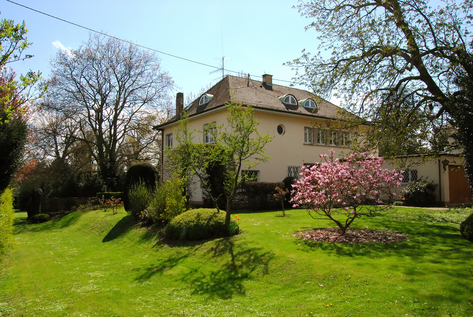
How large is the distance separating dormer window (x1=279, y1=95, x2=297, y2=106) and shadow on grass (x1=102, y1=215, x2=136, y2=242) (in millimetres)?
12354

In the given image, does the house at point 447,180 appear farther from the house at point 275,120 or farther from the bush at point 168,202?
the bush at point 168,202

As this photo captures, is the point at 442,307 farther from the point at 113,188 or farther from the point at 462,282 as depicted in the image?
the point at 113,188

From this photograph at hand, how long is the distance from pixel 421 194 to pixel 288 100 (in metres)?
9.94

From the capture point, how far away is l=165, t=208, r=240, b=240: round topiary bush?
10.9 metres

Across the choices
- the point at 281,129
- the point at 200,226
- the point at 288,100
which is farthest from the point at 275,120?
the point at 200,226

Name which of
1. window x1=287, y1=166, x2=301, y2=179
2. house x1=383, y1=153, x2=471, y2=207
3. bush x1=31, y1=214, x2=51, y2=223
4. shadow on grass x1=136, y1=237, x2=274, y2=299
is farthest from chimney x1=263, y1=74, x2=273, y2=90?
bush x1=31, y1=214, x2=51, y2=223

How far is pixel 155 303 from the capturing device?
6.62m

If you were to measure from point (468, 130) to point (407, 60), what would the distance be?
343 cm

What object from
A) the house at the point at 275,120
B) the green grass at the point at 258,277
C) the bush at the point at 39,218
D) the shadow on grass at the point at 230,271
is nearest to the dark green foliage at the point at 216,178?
the green grass at the point at 258,277

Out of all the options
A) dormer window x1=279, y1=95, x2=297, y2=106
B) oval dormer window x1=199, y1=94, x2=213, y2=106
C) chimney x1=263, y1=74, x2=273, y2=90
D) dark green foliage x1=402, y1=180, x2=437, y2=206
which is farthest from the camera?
chimney x1=263, y1=74, x2=273, y2=90

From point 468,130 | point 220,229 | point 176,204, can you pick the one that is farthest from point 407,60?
point 176,204

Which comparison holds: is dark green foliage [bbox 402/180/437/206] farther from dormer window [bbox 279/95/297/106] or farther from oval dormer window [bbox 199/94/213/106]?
oval dormer window [bbox 199/94/213/106]

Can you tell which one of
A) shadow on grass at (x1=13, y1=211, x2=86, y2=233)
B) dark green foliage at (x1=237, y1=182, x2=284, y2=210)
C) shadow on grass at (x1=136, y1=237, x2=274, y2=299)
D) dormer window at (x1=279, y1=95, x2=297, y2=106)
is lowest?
shadow on grass at (x1=13, y1=211, x2=86, y2=233)

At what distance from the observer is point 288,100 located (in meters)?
23.3
